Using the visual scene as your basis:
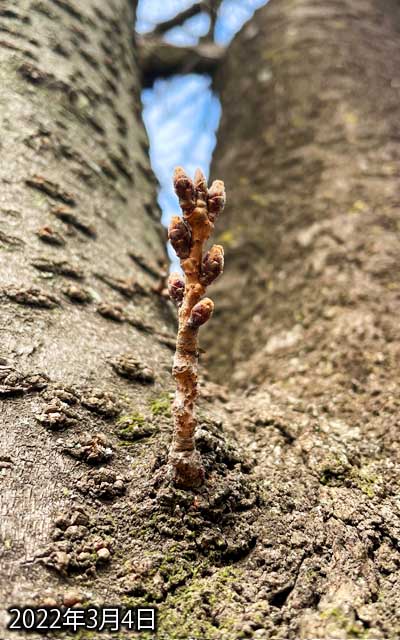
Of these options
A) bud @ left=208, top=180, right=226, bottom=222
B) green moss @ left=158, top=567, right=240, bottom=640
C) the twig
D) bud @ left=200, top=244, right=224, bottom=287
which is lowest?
green moss @ left=158, top=567, right=240, bottom=640

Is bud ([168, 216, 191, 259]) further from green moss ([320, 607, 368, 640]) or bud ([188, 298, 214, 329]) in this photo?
green moss ([320, 607, 368, 640])

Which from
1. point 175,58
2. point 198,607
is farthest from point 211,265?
point 175,58

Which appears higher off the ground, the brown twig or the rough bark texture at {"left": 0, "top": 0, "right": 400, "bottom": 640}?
the brown twig

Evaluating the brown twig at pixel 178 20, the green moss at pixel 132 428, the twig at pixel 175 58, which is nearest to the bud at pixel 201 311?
the green moss at pixel 132 428

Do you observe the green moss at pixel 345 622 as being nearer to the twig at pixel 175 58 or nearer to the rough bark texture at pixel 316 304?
the rough bark texture at pixel 316 304

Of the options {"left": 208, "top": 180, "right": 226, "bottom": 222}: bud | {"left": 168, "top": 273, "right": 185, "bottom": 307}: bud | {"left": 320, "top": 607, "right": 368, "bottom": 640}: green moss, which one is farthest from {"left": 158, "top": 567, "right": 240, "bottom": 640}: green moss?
{"left": 208, "top": 180, "right": 226, "bottom": 222}: bud

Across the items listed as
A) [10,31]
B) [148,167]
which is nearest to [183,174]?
[10,31]
